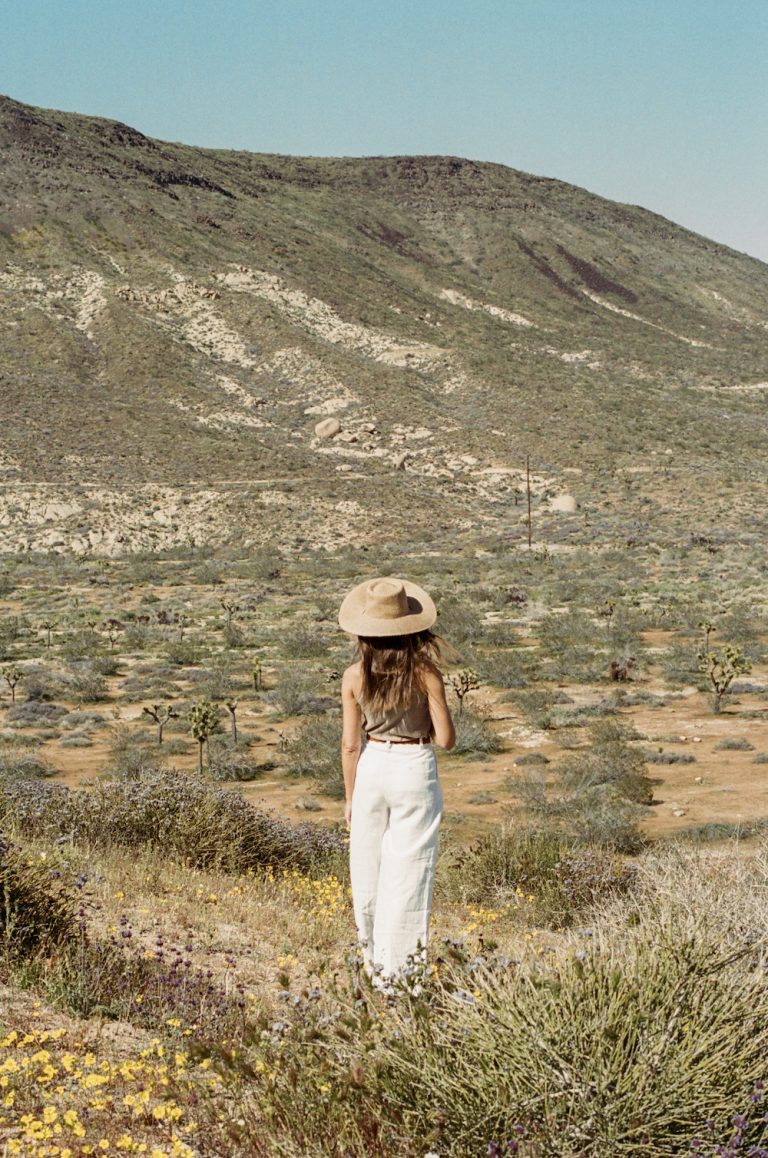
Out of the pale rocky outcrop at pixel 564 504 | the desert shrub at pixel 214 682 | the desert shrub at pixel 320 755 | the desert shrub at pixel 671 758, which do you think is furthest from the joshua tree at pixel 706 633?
the pale rocky outcrop at pixel 564 504

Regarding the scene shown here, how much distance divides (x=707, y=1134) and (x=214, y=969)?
10.9ft

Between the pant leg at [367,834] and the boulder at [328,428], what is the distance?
56204mm

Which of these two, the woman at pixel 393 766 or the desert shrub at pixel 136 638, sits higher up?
the woman at pixel 393 766

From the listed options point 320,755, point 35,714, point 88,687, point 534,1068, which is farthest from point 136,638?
point 534,1068

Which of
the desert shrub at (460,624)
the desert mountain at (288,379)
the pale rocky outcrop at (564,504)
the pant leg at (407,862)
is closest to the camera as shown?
the pant leg at (407,862)

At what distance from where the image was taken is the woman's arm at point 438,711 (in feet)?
14.8

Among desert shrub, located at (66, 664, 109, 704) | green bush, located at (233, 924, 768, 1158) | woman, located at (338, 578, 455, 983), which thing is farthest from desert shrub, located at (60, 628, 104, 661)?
green bush, located at (233, 924, 768, 1158)

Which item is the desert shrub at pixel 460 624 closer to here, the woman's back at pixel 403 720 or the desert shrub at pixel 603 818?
the desert shrub at pixel 603 818

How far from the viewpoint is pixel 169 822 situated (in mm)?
8852

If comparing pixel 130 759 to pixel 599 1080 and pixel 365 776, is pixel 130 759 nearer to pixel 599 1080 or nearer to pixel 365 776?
pixel 365 776

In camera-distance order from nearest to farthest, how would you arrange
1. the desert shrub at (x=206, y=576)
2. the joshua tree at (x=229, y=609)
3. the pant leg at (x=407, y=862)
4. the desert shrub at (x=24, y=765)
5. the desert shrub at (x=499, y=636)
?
the pant leg at (x=407, y=862), the desert shrub at (x=24, y=765), the desert shrub at (x=499, y=636), the joshua tree at (x=229, y=609), the desert shrub at (x=206, y=576)

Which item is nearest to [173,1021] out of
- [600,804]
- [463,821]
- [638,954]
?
[638,954]

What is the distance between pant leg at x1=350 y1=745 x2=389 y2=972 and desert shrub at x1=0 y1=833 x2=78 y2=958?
1.63 meters

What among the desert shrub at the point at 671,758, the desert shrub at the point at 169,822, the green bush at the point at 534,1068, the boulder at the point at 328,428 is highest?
the boulder at the point at 328,428
